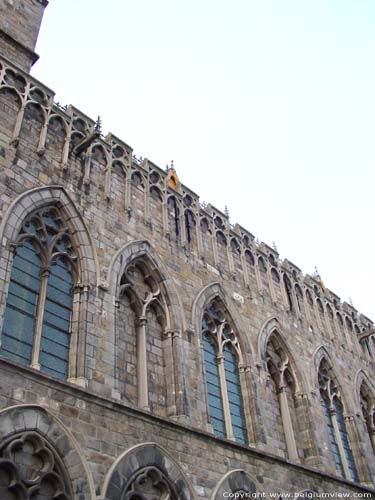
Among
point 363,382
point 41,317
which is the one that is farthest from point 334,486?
point 41,317

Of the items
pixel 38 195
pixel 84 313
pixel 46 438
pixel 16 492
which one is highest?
pixel 38 195

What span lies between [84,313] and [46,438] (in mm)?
2615

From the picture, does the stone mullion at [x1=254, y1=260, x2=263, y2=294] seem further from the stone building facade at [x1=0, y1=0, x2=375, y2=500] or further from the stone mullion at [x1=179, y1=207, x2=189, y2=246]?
the stone mullion at [x1=179, y1=207, x2=189, y2=246]

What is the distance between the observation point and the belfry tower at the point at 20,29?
1448 centimetres

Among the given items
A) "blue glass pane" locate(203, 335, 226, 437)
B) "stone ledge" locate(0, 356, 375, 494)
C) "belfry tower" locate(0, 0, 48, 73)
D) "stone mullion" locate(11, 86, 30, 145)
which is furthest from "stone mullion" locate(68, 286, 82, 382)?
"belfry tower" locate(0, 0, 48, 73)

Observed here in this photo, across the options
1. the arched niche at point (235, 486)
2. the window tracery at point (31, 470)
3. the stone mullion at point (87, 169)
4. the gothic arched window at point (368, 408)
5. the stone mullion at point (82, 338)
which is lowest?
the window tracery at point (31, 470)

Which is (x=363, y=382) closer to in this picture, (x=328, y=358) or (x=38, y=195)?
(x=328, y=358)

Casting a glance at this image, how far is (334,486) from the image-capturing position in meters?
13.9

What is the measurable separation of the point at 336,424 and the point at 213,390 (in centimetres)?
527

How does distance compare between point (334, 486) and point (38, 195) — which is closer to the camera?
point (38, 195)

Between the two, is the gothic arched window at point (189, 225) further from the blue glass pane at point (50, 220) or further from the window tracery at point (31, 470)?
the window tracery at point (31, 470)

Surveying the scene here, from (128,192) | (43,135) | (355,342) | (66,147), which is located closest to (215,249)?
(128,192)

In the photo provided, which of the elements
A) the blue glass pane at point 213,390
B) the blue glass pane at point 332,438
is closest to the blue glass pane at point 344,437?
the blue glass pane at point 332,438

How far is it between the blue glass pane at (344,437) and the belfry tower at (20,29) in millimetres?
12584
